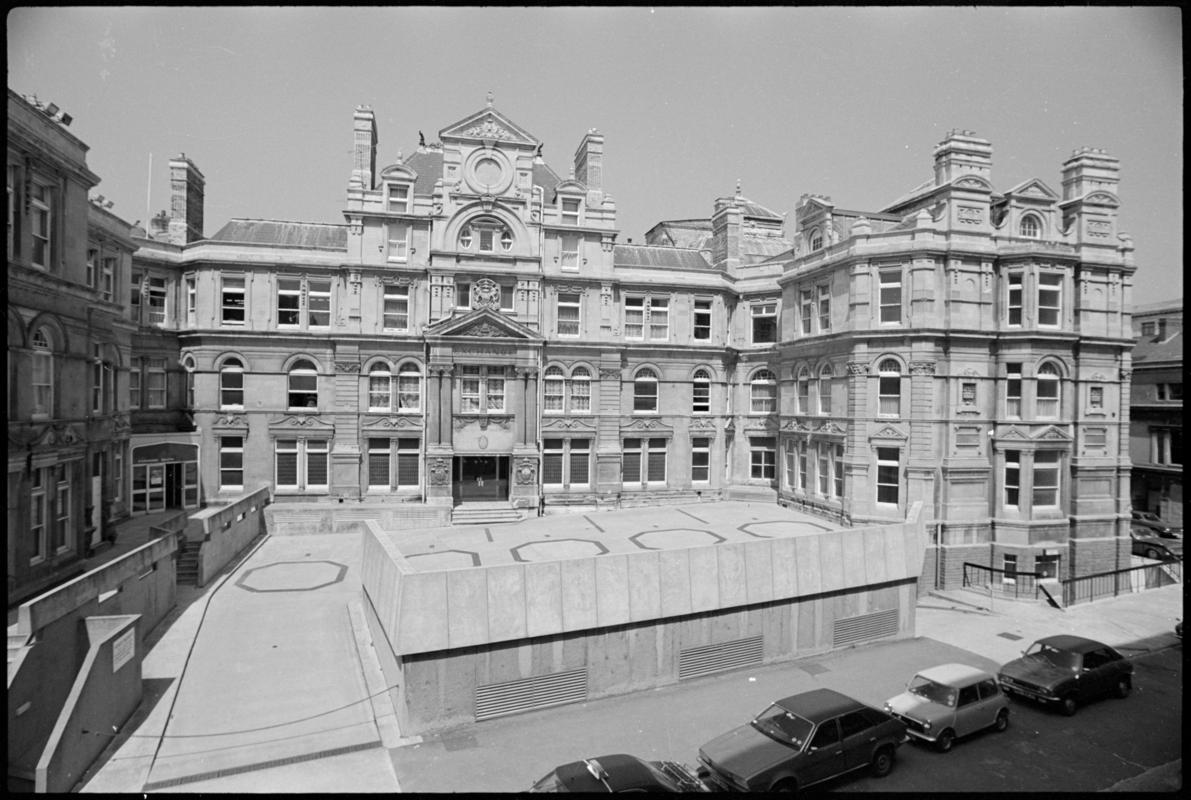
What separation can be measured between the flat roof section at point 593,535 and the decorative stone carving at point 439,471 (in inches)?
331

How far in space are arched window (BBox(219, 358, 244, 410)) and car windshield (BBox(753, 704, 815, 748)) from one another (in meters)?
25.4

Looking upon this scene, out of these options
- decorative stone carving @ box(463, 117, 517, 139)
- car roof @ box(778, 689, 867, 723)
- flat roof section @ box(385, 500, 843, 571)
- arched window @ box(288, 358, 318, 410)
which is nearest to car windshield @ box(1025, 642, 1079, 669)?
flat roof section @ box(385, 500, 843, 571)

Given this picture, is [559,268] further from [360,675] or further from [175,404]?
[360,675]

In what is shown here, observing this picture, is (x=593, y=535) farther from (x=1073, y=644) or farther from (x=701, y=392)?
(x=701, y=392)

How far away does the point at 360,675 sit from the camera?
44.8 ft

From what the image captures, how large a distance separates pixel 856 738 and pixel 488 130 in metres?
26.4

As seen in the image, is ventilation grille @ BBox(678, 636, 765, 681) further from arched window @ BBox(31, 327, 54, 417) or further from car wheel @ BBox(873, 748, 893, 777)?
arched window @ BBox(31, 327, 54, 417)

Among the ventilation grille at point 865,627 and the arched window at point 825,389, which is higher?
the arched window at point 825,389

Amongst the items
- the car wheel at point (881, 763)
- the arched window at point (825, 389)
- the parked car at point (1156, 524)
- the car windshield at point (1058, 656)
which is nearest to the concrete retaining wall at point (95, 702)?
the car wheel at point (881, 763)

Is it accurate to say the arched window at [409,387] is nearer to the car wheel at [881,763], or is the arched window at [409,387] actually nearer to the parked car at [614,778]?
the parked car at [614,778]

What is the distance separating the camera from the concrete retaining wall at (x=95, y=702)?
9273 mm

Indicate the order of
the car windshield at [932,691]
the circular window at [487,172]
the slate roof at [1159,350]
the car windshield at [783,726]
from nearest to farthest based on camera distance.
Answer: the car windshield at [783,726], the car windshield at [932,691], the circular window at [487,172], the slate roof at [1159,350]

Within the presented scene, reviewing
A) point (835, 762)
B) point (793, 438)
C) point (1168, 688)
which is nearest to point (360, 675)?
point (835, 762)

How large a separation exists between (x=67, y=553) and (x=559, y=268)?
20.8 meters
